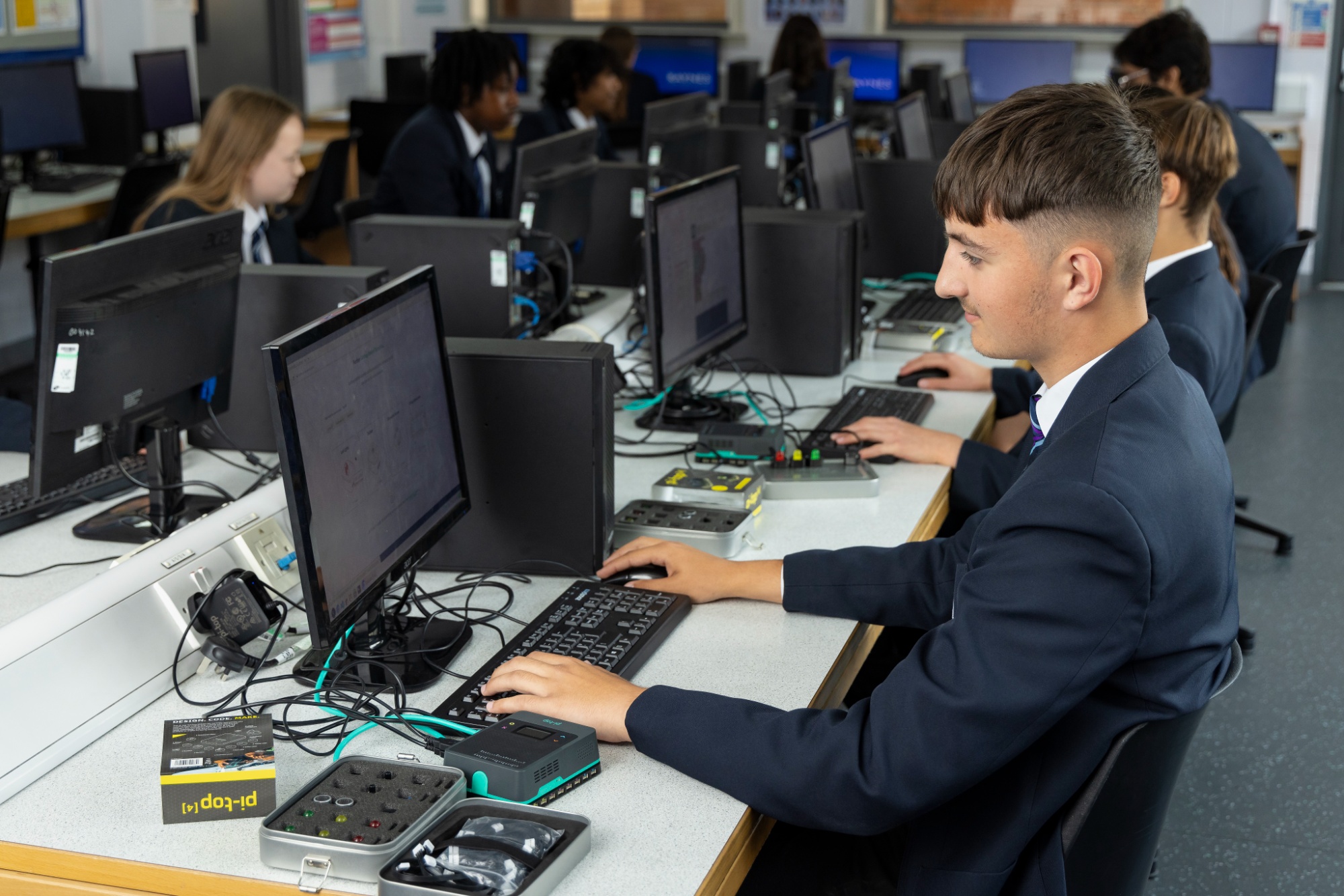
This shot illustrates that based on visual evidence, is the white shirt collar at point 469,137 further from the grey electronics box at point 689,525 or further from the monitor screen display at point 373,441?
the monitor screen display at point 373,441

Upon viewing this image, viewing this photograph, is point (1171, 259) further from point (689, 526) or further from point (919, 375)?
point (689, 526)

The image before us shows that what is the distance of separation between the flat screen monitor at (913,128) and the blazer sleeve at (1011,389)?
165 centimetres

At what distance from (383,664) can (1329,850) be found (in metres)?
1.69

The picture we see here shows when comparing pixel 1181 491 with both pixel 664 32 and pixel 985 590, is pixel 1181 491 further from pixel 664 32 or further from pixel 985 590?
pixel 664 32

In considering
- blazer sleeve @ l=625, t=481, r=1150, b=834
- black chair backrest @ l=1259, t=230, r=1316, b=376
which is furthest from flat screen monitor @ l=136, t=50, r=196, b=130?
blazer sleeve @ l=625, t=481, r=1150, b=834

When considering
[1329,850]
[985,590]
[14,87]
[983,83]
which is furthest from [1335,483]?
[14,87]

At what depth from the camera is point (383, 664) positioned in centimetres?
145

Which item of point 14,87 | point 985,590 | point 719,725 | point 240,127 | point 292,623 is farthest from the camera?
point 14,87

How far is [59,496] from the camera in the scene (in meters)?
2.00

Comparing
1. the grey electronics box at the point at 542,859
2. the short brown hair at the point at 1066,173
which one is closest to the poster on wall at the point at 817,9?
the short brown hair at the point at 1066,173

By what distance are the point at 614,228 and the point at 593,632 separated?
2.19 m

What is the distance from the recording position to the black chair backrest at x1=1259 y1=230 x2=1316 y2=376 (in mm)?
3352

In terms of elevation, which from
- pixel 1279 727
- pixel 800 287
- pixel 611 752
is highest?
pixel 800 287

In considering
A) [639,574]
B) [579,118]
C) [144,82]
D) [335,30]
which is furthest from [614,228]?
[335,30]
